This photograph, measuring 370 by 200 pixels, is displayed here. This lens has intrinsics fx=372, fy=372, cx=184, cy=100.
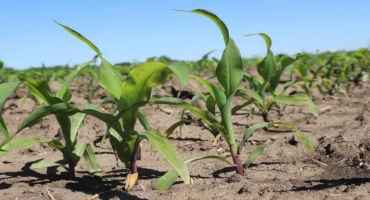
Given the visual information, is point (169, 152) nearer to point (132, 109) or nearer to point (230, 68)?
point (132, 109)

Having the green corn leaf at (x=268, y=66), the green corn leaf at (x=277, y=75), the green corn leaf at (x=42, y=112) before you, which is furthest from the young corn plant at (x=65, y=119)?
the green corn leaf at (x=277, y=75)

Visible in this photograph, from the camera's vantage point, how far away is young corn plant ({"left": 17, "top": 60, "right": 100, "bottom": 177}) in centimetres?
147

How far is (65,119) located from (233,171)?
82 centimetres

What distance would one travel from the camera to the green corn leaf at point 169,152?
1.27m

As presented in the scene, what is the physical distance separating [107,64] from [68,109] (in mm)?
247

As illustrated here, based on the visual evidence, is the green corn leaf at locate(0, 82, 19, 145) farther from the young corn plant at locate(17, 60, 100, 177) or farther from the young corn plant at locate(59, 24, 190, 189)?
the young corn plant at locate(59, 24, 190, 189)

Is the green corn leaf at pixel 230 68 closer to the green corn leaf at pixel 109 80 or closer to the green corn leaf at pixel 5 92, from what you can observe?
the green corn leaf at pixel 109 80

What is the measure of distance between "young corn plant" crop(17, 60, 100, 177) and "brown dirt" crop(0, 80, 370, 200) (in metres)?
0.09

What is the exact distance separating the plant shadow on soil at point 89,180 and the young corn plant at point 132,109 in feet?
0.31

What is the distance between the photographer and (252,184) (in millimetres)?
1491

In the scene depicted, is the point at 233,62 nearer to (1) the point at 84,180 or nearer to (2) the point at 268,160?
(2) the point at 268,160

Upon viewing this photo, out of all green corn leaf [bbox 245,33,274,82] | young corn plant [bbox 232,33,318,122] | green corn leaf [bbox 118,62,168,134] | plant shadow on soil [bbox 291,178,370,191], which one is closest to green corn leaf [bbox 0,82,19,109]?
green corn leaf [bbox 118,62,168,134]

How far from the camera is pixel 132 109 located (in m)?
1.48

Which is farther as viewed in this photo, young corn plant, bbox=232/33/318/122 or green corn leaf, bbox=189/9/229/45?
young corn plant, bbox=232/33/318/122
